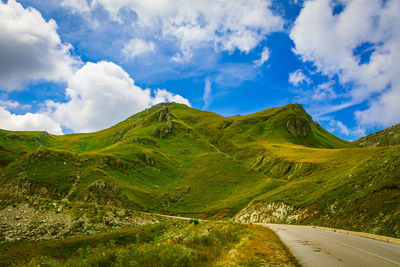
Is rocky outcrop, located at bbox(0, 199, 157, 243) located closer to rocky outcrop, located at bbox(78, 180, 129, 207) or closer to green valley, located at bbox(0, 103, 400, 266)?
green valley, located at bbox(0, 103, 400, 266)

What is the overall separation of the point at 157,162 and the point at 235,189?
167 ft

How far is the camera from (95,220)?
125ft

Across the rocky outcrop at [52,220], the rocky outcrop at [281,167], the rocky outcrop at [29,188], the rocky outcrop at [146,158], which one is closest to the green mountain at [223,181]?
the rocky outcrop at [146,158]

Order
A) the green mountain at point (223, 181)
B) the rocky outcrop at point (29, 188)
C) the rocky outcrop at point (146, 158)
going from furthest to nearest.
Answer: the rocky outcrop at point (146, 158) < the rocky outcrop at point (29, 188) < the green mountain at point (223, 181)

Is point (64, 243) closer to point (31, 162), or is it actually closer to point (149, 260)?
point (149, 260)

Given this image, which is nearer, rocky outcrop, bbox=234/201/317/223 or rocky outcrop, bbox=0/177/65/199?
rocky outcrop, bbox=234/201/317/223

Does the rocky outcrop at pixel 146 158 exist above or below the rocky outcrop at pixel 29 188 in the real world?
above

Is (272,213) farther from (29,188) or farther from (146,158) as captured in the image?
(146,158)

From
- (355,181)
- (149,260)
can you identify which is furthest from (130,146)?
(149,260)

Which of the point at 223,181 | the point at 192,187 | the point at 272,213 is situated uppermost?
the point at 223,181

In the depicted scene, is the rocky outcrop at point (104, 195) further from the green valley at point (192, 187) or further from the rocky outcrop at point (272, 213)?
the rocky outcrop at point (272, 213)

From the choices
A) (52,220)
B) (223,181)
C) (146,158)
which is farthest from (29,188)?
(223,181)

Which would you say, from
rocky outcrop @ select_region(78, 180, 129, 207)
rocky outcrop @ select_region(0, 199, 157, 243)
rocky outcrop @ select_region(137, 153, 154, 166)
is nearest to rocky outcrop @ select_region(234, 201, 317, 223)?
rocky outcrop @ select_region(0, 199, 157, 243)

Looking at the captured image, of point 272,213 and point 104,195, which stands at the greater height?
point 272,213
